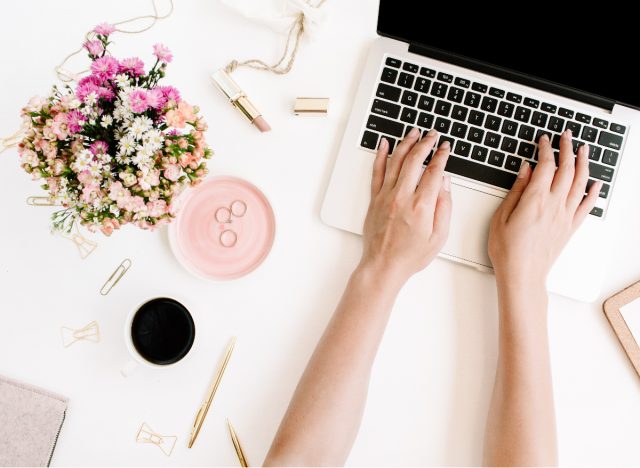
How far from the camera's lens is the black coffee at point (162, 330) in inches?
27.5

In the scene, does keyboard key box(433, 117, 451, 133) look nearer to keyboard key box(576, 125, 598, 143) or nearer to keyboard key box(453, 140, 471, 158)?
keyboard key box(453, 140, 471, 158)

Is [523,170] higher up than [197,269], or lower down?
higher up

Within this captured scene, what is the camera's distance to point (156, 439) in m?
0.73

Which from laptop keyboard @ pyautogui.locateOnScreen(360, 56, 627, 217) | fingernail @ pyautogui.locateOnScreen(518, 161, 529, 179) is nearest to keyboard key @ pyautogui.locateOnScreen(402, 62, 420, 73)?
laptop keyboard @ pyautogui.locateOnScreen(360, 56, 627, 217)

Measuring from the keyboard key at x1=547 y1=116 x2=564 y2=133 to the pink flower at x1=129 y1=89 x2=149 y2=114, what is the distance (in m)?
0.58

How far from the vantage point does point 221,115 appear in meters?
0.76

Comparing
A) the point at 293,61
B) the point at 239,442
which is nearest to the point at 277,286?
the point at 239,442

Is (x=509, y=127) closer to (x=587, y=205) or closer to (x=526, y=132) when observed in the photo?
(x=526, y=132)

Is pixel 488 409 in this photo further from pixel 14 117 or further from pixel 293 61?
pixel 14 117

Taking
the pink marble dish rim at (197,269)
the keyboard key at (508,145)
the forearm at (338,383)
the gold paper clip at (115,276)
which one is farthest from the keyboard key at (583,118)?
the gold paper clip at (115,276)

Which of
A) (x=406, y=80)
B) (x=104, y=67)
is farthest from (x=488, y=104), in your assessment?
(x=104, y=67)

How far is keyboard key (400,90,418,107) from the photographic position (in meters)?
0.73

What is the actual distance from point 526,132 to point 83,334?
2.45 feet

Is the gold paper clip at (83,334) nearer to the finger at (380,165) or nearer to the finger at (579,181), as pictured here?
the finger at (380,165)
